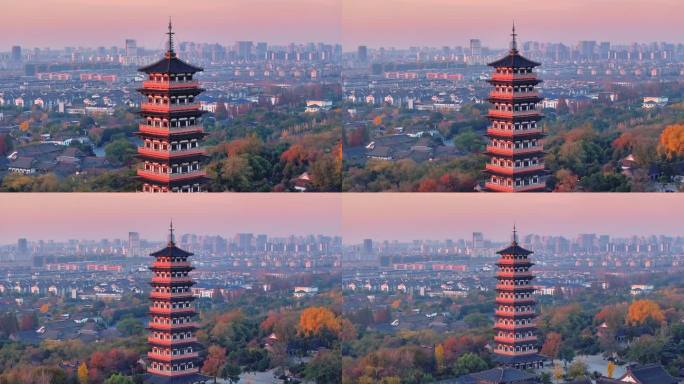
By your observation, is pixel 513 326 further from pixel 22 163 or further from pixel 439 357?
pixel 22 163

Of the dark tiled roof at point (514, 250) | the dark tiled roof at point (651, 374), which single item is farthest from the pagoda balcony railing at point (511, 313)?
the dark tiled roof at point (651, 374)

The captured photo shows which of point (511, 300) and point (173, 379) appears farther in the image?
point (511, 300)

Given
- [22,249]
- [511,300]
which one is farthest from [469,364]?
[22,249]

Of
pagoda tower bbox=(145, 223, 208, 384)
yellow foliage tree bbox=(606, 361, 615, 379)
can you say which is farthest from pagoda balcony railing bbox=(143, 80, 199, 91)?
yellow foliage tree bbox=(606, 361, 615, 379)

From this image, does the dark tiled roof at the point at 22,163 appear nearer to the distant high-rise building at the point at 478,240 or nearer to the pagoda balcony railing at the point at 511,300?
the distant high-rise building at the point at 478,240

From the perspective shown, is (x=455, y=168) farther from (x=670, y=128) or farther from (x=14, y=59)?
(x=14, y=59)

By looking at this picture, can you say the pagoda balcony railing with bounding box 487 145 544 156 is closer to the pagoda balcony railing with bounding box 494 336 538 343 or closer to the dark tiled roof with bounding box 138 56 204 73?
the dark tiled roof with bounding box 138 56 204 73

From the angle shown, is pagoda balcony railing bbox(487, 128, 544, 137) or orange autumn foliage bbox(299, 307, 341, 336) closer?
pagoda balcony railing bbox(487, 128, 544, 137)
